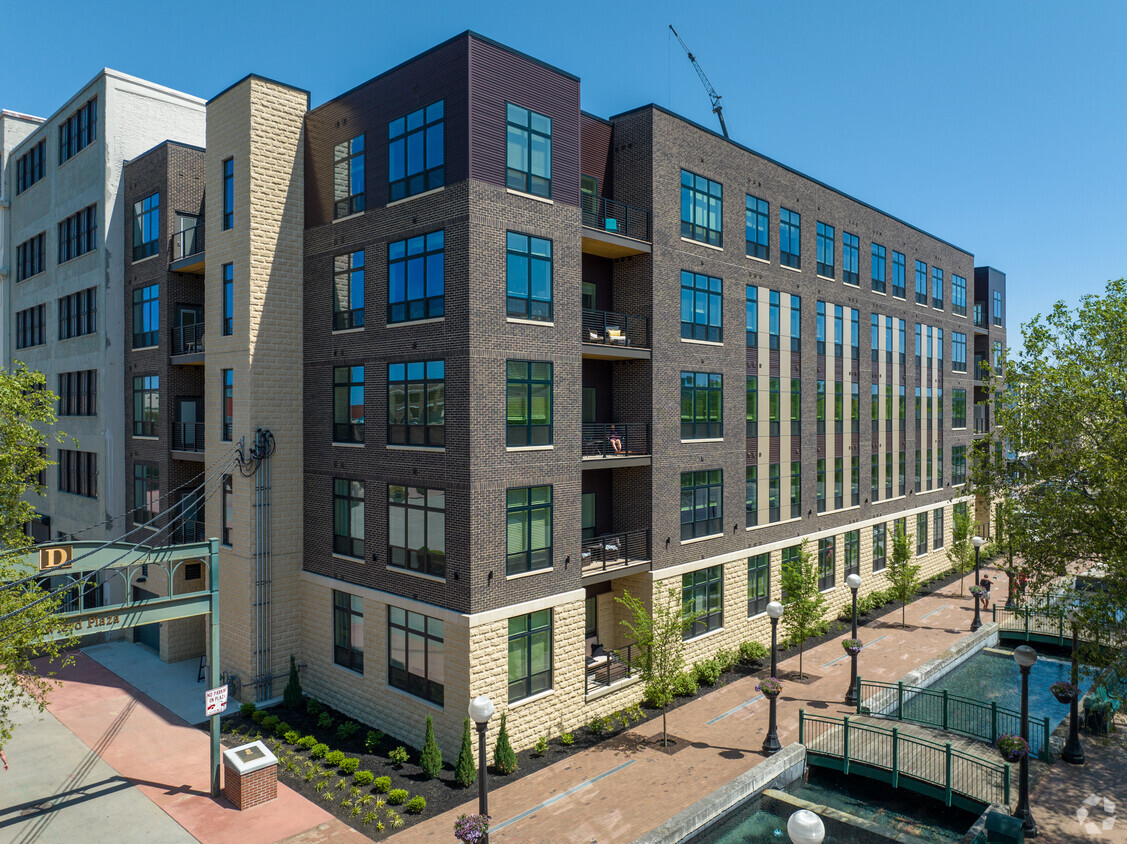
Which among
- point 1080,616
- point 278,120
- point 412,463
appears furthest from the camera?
point 278,120

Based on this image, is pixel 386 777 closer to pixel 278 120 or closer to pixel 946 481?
pixel 278 120

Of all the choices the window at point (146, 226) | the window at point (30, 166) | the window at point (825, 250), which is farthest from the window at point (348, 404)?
the window at point (30, 166)

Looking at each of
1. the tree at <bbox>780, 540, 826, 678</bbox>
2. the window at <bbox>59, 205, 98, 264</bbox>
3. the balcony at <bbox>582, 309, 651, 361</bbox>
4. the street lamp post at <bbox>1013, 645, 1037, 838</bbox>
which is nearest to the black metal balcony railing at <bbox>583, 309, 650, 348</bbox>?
the balcony at <bbox>582, 309, 651, 361</bbox>

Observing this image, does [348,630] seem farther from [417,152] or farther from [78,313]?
[78,313]

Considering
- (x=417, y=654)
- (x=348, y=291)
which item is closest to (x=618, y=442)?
(x=417, y=654)

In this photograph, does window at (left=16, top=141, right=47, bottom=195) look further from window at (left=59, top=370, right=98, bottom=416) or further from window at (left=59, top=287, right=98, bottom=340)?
window at (left=59, top=370, right=98, bottom=416)

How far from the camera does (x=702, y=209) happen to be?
2541 cm

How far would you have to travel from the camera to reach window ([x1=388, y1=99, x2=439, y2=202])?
19.3 m

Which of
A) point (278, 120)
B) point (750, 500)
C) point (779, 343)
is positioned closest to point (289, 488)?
point (278, 120)

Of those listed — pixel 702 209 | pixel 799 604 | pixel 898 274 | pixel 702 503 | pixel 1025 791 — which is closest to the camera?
pixel 1025 791

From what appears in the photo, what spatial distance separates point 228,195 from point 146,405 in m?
10.3

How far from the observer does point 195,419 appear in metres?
27.7

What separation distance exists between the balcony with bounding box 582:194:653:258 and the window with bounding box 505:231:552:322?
2.67 m

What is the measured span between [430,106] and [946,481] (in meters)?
36.8
